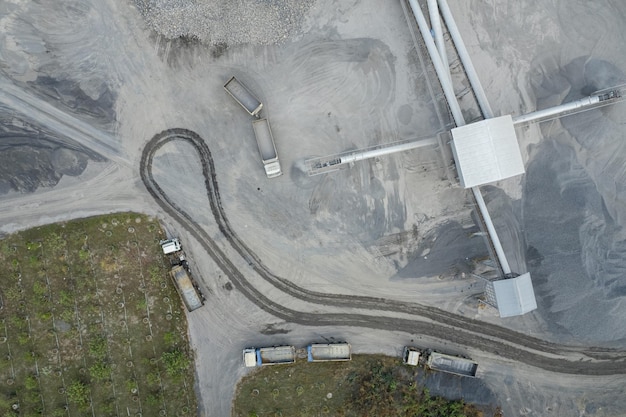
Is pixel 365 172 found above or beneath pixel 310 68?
beneath

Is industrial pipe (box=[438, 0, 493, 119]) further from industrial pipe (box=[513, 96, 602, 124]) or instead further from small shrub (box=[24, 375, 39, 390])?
small shrub (box=[24, 375, 39, 390])

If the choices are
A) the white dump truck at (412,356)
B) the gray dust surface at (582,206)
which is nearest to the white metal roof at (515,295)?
the gray dust surface at (582,206)

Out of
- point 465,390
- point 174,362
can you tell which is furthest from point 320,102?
point 465,390

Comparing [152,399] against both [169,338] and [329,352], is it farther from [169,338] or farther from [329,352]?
[329,352]

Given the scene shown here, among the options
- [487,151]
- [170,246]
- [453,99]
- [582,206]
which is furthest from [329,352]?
[582,206]

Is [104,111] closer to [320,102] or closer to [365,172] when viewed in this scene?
[320,102]
